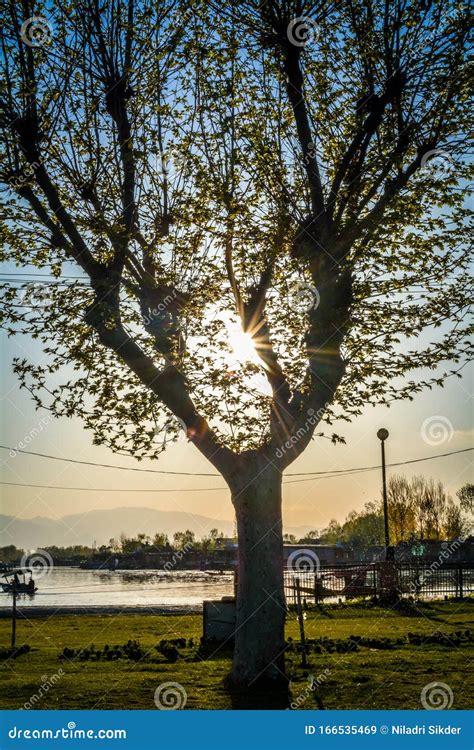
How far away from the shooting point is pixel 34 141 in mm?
12023

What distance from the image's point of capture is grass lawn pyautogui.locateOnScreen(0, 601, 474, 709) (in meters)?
10.0

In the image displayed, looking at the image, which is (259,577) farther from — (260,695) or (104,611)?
(104,611)

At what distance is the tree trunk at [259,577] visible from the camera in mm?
11242

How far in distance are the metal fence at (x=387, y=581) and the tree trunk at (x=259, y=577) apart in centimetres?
1018

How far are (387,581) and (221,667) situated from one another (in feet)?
50.0

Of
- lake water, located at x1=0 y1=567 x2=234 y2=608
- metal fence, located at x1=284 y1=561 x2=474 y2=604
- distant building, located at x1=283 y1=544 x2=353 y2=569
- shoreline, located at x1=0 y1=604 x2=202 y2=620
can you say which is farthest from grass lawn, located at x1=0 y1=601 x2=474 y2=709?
distant building, located at x1=283 y1=544 x2=353 y2=569

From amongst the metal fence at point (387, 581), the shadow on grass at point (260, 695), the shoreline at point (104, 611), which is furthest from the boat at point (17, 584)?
the metal fence at point (387, 581)

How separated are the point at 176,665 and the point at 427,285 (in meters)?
8.42

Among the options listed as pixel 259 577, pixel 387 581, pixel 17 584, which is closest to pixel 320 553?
pixel 387 581

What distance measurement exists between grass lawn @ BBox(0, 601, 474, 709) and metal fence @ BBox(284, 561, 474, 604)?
4.55 m

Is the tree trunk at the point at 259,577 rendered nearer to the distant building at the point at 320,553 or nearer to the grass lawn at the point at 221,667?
the grass lawn at the point at 221,667

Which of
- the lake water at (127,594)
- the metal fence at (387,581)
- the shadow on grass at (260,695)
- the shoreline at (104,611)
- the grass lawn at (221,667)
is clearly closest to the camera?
the shadow on grass at (260,695)

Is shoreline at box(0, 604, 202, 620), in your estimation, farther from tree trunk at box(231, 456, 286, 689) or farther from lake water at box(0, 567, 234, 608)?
tree trunk at box(231, 456, 286, 689)

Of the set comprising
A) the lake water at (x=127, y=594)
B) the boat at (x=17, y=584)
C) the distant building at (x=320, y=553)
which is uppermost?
the distant building at (x=320, y=553)
